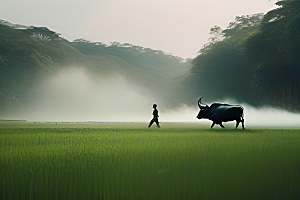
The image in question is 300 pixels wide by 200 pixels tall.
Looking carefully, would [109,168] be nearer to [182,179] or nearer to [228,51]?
[182,179]

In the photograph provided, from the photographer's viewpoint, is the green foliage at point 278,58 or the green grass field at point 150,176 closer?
the green grass field at point 150,176

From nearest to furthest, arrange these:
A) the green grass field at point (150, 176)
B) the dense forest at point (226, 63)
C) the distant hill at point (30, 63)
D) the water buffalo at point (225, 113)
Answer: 1. the green grass field at point (150, 176)
2. the water buffalo at point (225, 113)
3. the dense forest at point (226, 63)
4. the distant hill at point (30, 63)

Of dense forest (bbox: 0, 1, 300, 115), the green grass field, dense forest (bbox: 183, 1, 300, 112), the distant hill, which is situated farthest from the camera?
the distant hill

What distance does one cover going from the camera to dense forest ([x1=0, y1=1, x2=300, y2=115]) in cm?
3294

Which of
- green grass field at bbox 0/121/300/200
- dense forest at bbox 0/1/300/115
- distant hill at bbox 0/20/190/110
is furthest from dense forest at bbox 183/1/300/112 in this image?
distant hill at bbox 0/20/190/110

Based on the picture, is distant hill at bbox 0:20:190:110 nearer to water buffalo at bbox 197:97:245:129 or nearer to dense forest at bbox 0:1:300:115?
dense forest at bbox 0:1:300:115

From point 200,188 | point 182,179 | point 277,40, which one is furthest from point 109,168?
point 277,40

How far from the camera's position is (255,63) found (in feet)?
144

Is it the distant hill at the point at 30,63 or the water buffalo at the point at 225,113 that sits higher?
the distant hill at the point at 30,63

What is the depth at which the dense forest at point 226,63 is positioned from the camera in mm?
32938

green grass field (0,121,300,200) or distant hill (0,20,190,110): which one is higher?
distant hill (0,20,190,110)

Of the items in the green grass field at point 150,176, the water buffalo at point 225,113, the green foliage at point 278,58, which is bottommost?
the green grass field at point 150,176

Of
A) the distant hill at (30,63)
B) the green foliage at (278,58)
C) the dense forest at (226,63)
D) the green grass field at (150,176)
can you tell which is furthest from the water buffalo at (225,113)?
the distant hill at (30,63)

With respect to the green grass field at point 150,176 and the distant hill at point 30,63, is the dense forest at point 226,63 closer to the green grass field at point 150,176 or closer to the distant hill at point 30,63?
the distant hill at point 30,63
